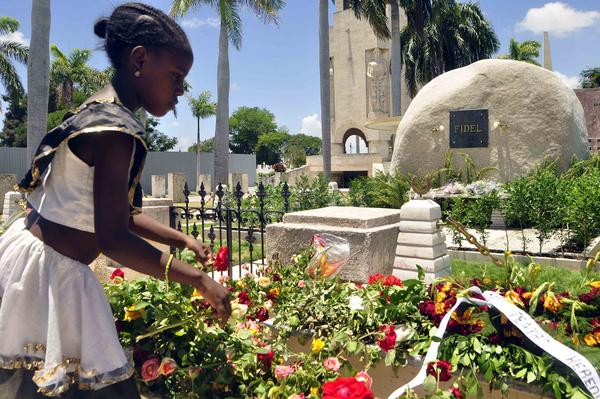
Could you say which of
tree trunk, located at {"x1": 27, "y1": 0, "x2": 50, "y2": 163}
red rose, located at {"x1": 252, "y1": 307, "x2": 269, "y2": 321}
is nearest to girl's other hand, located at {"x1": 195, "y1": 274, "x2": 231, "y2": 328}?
red rose, located at {"x1": 252, "y1": 307, "x2": 269, "y2": 321}

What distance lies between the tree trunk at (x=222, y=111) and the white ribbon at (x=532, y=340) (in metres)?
15.0

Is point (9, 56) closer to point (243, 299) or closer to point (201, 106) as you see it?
point (201, 106)

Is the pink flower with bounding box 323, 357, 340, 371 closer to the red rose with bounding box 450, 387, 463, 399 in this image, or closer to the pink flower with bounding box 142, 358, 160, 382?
the red rose with bounding box 450, 387, 463, 399

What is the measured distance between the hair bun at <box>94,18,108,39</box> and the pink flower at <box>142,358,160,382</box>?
1.27m

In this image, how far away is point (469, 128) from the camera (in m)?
10.9

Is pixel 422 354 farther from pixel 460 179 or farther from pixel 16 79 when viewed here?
pixel 16 79

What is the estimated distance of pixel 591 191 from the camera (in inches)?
243

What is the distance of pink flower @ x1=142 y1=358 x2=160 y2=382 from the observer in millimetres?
1832

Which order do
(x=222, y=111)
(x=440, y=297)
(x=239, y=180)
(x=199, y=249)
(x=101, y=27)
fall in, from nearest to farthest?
(x=101, y=27), (x=199, y=249), (x=440, y=297), (x=222, y=111), (x=239, y=180)

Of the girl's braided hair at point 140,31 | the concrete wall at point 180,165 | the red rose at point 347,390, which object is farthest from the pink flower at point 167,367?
the concrete wall at point 180,165

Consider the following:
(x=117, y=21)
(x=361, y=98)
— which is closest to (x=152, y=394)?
(x=117, y=21)

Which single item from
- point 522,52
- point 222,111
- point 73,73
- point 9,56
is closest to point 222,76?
point 222,111

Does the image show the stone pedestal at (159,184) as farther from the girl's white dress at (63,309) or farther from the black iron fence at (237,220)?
the girl's white dress at (63,309)

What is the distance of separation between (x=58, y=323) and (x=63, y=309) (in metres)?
0.04
